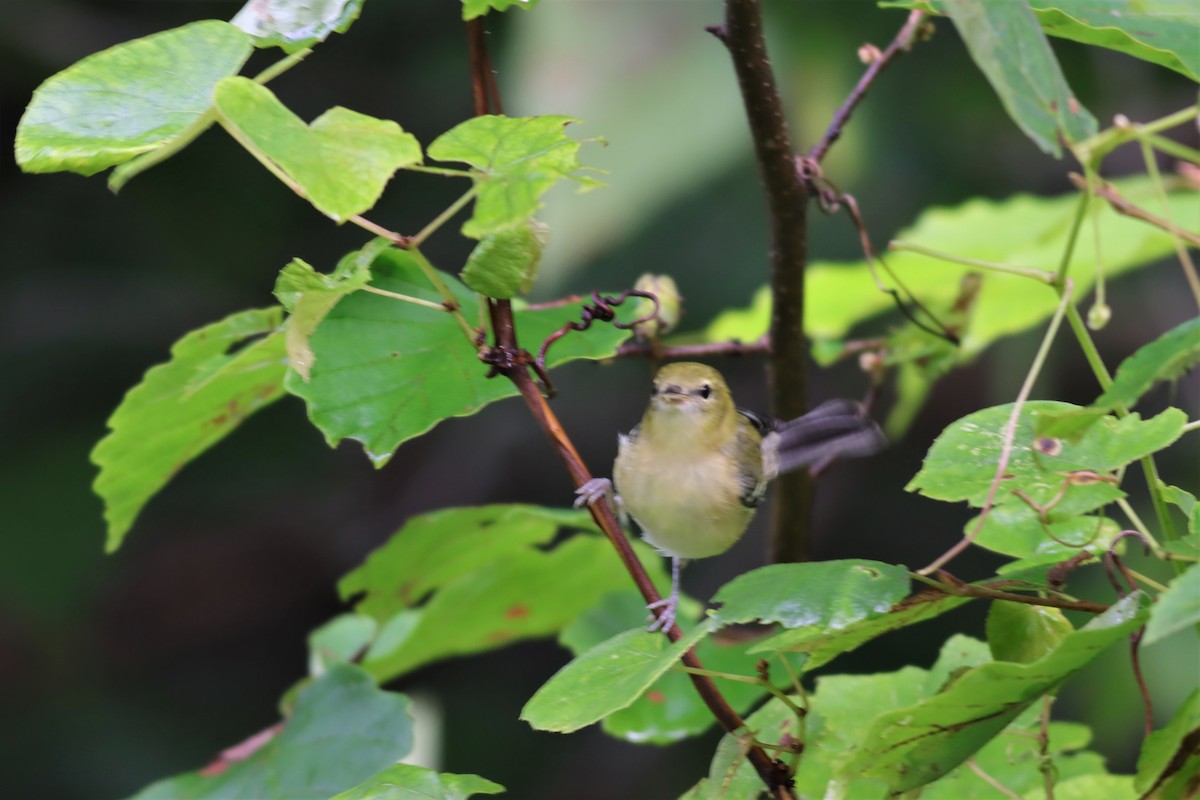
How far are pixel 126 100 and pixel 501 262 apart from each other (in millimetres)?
232

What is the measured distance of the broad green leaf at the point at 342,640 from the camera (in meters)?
1.37


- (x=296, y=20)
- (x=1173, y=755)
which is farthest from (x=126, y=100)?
(x=1173, y=755)

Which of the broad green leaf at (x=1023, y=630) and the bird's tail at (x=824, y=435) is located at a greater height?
the broad green leaf at (x=1023, y=630)

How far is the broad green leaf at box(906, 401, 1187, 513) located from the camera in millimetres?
672

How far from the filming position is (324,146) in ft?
2.11

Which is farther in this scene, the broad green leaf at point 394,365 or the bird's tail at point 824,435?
the bird's tail at point 824,435

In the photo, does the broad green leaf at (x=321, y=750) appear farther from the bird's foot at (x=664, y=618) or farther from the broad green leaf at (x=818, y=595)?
the broad green leaf at (x=818, y=595)

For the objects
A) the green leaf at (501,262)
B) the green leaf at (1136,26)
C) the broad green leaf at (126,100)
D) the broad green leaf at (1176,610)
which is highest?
the broad green leaf at (126,100)

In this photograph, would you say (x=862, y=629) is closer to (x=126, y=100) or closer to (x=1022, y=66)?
(x=1022, y=66)

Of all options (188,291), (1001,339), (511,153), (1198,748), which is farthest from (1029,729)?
(188,291)

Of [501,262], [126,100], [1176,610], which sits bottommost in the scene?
[1176,610]

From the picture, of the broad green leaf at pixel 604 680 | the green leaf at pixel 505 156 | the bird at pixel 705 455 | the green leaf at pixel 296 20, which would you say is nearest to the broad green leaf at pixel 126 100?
the green leaf at pixel 296 20

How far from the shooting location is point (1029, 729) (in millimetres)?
968

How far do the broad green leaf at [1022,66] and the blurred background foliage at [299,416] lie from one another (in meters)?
1.78
